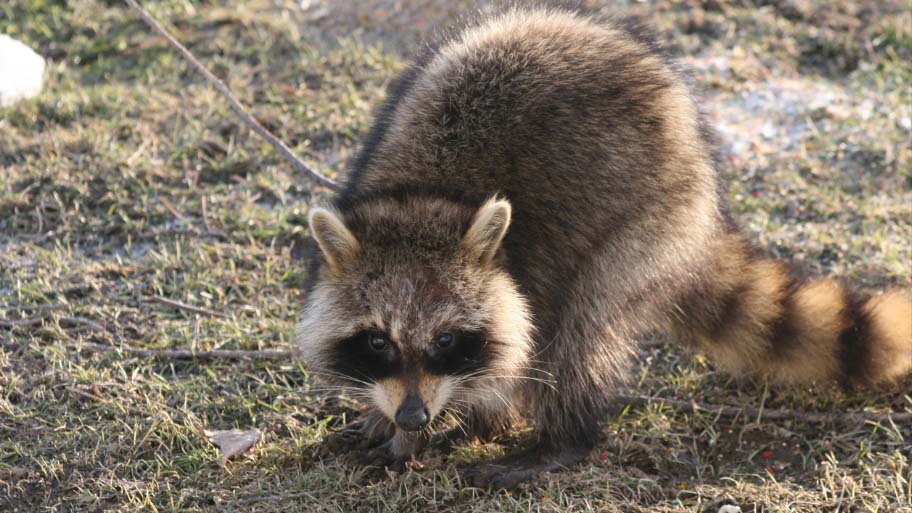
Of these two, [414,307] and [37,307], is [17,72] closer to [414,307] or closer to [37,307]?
[37,307]

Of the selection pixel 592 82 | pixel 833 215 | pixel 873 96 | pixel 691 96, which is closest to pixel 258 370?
pixel 592 82

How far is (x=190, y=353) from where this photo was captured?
141 inches

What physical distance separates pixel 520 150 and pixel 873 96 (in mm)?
2772

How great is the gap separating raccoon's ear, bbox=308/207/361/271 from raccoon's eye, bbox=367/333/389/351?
0.76 ft

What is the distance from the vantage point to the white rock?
504cm

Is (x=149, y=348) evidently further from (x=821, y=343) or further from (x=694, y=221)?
(x=821, y=343)

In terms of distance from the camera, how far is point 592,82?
10.7 ft

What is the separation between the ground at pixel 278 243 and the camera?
311cm

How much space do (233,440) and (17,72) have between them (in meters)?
2.81

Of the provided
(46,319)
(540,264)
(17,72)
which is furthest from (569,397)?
(17,72)

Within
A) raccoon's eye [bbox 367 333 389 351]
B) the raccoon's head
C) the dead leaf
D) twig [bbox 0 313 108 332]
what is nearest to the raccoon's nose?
the raccoon's head

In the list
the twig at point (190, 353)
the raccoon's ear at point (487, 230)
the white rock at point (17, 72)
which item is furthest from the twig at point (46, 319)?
the white rock at point (17, 72)

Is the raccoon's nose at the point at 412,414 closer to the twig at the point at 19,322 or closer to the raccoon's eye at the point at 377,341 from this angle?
the raccoon's eye at the point at 377,341

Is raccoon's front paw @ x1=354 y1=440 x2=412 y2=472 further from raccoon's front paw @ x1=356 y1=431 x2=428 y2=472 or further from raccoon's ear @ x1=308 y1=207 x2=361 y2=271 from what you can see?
raccoon's ear @ x1=308 y1=207 x2=361 y2=271
